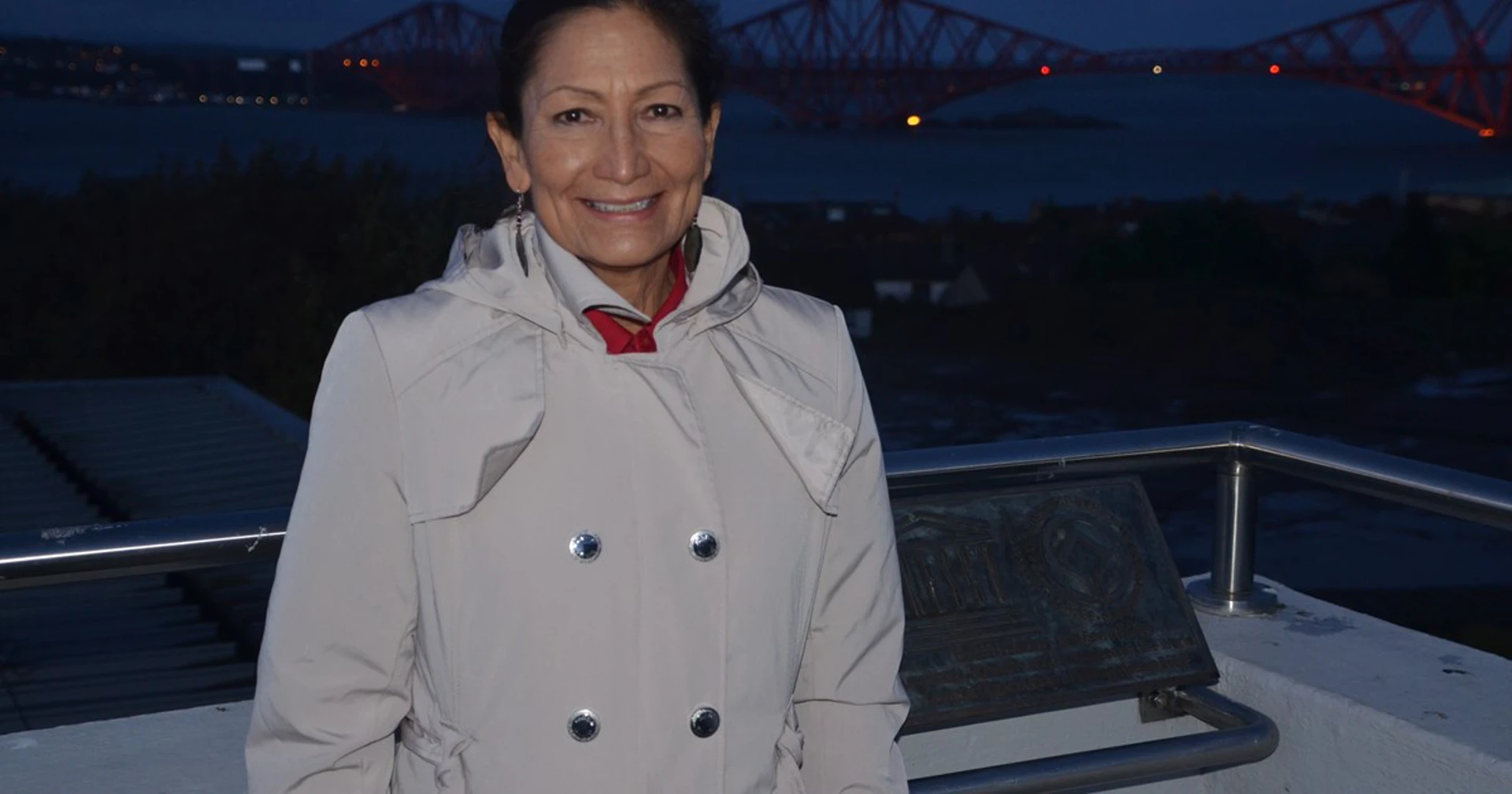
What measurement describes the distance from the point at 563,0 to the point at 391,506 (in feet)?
1.75

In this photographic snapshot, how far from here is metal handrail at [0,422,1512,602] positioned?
2215 millimetres

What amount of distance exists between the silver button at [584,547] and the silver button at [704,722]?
190mm

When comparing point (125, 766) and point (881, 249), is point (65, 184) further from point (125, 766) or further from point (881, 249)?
point (125, 766)

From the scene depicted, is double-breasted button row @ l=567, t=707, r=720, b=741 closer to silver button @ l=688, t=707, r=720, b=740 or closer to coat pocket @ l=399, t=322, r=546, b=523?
silver button @ l=688, t=707, r=720, b=740

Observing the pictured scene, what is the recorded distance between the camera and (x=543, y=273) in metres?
1.63

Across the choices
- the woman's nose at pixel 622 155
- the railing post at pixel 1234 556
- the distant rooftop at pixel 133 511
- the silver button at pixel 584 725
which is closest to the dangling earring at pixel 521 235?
the woman's nose at pixel 622 155

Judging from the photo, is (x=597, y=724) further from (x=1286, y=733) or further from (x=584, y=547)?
(x=1286, y=733)

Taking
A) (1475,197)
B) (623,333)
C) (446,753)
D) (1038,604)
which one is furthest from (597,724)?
(1475,197)

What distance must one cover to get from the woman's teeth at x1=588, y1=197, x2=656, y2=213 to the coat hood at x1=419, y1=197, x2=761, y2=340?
0.21 feet

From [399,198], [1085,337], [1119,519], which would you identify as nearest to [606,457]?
[1119,519]

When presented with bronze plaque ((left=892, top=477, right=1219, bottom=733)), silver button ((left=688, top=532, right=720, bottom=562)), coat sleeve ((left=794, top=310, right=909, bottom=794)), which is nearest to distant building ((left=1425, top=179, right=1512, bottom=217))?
bronze plaque ((left=892, top=477, right=1219, bottom=733))

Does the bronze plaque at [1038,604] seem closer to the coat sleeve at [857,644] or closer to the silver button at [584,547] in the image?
the coat sleeve at [857,644]

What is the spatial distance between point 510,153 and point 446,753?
63cm

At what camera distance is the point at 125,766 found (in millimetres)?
2508
